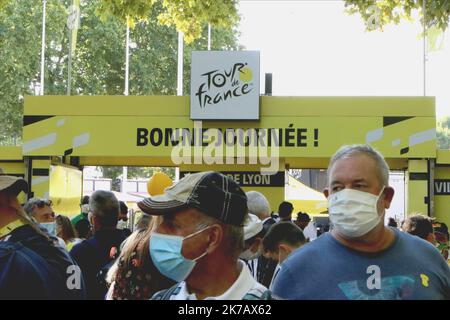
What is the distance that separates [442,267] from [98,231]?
9.16 ft

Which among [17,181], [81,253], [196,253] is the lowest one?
[81,253]

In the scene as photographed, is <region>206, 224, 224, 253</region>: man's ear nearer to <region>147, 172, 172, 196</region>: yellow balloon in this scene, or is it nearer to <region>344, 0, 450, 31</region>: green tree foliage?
<region>147, 172, 172, 196</region>: yellow balloon

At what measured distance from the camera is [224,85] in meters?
14.5

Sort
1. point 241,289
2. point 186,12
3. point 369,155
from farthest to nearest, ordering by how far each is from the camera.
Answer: point 186,12 < point 369,155 < point 241,289

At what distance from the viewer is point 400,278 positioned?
3027mm

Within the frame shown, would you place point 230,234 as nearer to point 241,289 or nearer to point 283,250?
point 241,289

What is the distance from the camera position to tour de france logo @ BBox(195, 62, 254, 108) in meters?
14.4

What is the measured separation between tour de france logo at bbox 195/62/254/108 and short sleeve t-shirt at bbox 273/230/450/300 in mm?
11427

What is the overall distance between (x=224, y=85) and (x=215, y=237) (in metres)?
11.9

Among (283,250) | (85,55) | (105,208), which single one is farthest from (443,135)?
(283,250)

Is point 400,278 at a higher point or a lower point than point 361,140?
→ lower

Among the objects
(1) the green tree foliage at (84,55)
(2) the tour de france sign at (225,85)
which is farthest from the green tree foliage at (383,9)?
(1) the green tree foliage at (84,55)

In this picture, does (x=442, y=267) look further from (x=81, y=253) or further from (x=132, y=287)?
(x=81, y=253)
